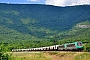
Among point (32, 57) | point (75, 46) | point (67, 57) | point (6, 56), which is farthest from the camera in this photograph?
point (75, 46)

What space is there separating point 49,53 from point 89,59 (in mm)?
16877

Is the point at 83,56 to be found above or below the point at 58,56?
below

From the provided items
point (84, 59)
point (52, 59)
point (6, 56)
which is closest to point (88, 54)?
A: point (84, 59)

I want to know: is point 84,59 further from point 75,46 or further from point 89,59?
point 75,46

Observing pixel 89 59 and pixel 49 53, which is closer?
pixel 89 59

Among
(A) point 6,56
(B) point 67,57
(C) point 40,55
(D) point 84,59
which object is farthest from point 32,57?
(A) point 6,56

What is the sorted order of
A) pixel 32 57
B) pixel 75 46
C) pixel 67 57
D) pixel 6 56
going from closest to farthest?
pixel 6 56
pixel 67 57
pixel 32 57
pixel 75 46

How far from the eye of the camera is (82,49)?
9619 centimetres

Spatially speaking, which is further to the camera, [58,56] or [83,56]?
[58,56]

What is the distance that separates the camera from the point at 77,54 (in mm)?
79062

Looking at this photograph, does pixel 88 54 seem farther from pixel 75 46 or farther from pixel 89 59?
pixel 75 46

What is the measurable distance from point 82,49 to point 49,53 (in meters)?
13.3

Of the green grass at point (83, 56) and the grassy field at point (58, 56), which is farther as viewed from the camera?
the grassy field at point (58, 56)

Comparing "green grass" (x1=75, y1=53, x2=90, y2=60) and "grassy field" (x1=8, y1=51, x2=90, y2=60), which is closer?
"green grass" (x1=75, y1=53, x2=90, y2=60)
